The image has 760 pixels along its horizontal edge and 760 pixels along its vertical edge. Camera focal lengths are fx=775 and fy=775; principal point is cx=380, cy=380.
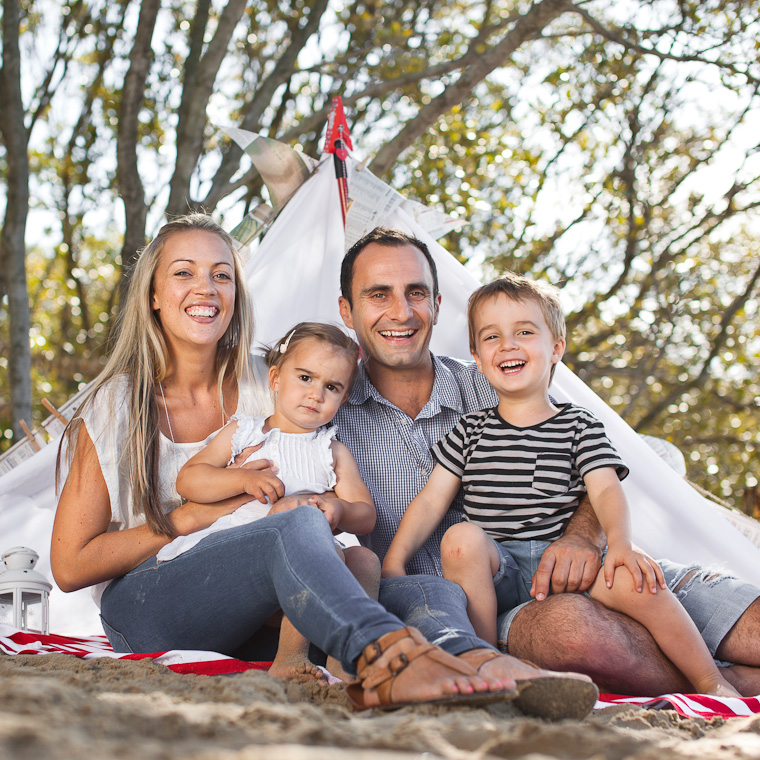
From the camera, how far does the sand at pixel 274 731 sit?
0.79 meters

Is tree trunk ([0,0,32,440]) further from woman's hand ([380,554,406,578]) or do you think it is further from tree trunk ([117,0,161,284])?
woman's hand ([380,554,406,578])

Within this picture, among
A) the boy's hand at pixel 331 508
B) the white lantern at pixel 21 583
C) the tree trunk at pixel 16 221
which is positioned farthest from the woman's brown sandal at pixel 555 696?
the tree trunk at pixel 16 221

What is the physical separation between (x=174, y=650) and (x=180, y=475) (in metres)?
0.45

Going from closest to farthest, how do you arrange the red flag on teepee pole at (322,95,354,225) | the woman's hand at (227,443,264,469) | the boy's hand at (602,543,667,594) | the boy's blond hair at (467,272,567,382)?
the boy's hand at (602,543,667,594), the woman's hand at (227,443,264,469), the boy's blond hair at (467,272,567,382), the red flag on teepee pole at (322,95,354,225)

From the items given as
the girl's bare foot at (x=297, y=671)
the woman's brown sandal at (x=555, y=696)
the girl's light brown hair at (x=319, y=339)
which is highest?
the girl's light brown hair at (x=319, y=339)

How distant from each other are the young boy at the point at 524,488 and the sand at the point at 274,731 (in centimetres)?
42

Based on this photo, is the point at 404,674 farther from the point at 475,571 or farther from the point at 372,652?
the point at 475,571

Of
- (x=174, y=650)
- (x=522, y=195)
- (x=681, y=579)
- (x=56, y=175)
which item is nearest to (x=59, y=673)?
(x=174, y=650)

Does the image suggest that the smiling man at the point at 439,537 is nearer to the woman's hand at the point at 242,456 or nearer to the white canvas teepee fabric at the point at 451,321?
the woman's hand at the point at 242,456

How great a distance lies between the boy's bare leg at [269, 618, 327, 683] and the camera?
62.3 inches

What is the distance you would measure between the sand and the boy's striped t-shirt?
0.73m

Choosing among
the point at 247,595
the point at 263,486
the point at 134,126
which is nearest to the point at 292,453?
the point at 263,486

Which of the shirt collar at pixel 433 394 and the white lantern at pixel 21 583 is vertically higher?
the shirt collar at pixel 433 394

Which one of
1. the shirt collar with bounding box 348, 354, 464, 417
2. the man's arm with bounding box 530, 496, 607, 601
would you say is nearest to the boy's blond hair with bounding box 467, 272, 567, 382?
the shirt collar with bounding box 348, 354, 464, 417
